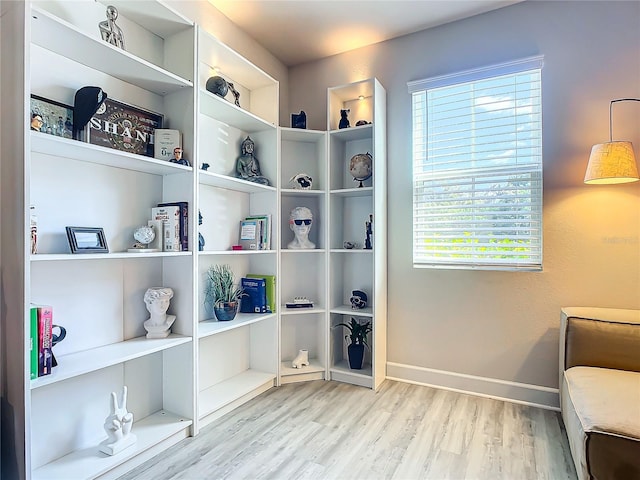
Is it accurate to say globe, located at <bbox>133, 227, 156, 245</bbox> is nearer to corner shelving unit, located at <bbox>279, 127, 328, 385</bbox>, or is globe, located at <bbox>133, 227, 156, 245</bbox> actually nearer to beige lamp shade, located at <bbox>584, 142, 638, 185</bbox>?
corner shelving unit, located at <bbox>279, 127, 328, 385</bbox>

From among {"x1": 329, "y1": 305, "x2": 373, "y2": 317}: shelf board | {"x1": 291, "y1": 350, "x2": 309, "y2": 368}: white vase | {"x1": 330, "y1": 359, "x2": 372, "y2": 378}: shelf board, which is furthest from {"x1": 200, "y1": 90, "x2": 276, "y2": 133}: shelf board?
{"x1": 330, "y1": 359, "x2": 372, "y2": 378}: shelf board

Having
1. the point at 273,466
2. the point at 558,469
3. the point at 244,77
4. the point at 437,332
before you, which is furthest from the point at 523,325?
the point at 244,77

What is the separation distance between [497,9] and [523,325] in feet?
7.16

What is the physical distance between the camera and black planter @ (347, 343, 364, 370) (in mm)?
2805

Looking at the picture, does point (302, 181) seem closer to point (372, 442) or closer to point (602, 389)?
point (372, 442)

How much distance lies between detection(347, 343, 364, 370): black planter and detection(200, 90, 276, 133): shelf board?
1.79 metres

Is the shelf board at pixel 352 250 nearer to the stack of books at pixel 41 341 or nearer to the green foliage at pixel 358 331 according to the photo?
the green foliage at pixel 358 331

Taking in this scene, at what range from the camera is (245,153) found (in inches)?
106

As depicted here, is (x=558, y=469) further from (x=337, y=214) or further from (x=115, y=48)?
(x=115, y=48)

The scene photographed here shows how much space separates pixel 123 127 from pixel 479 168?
226 cm

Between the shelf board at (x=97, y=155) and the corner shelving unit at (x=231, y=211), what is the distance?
261 millimetres

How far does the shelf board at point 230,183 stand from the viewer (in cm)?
218

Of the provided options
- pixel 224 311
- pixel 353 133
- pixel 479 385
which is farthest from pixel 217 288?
pixel 479 385

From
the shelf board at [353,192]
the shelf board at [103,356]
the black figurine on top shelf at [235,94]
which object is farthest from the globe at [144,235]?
the shelf board at [353,192]
